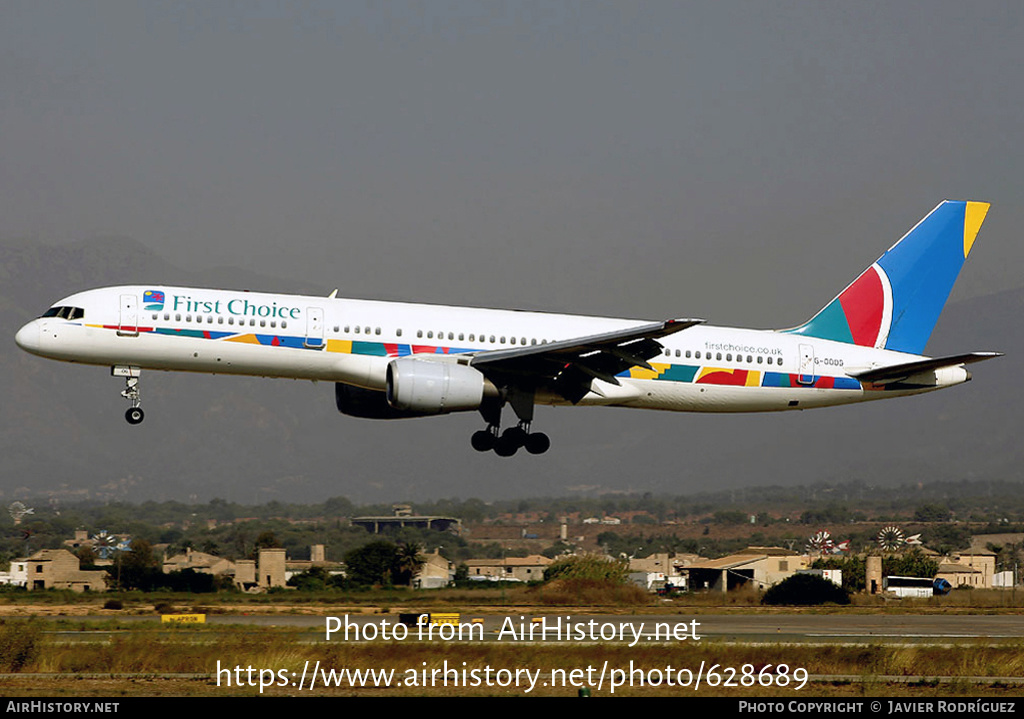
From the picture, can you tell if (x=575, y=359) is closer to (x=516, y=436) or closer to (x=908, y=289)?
(x=516, y=436)

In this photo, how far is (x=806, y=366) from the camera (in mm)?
38062

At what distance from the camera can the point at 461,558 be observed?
83125 mm

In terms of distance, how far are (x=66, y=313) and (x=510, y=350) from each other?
11.2m

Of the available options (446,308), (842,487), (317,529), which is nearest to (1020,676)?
(446,308)

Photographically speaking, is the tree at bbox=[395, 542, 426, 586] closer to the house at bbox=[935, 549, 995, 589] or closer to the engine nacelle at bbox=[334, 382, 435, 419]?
the engine nacelle at bbox=[334, 382, 435, 419]

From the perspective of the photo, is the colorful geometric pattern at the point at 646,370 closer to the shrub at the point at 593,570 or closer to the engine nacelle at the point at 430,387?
the engine nacelle at the point at 430,387

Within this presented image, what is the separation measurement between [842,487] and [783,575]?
8943cm

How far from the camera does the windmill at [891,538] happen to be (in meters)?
78.4

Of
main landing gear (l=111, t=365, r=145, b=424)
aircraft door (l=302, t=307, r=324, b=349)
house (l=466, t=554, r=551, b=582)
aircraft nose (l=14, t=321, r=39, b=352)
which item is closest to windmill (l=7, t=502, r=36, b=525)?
house (l=466, t=554, r=551, b=582)

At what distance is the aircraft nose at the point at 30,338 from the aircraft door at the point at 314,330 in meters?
6.58

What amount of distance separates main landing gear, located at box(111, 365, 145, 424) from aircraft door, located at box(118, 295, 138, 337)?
1158 mm

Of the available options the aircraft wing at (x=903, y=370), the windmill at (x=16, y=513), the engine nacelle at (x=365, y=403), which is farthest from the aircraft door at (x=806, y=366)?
the windmill at (x=16, y=513)

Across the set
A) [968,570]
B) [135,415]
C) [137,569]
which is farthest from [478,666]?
[968,570]

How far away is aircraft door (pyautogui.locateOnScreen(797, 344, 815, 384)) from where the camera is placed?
3797cm
